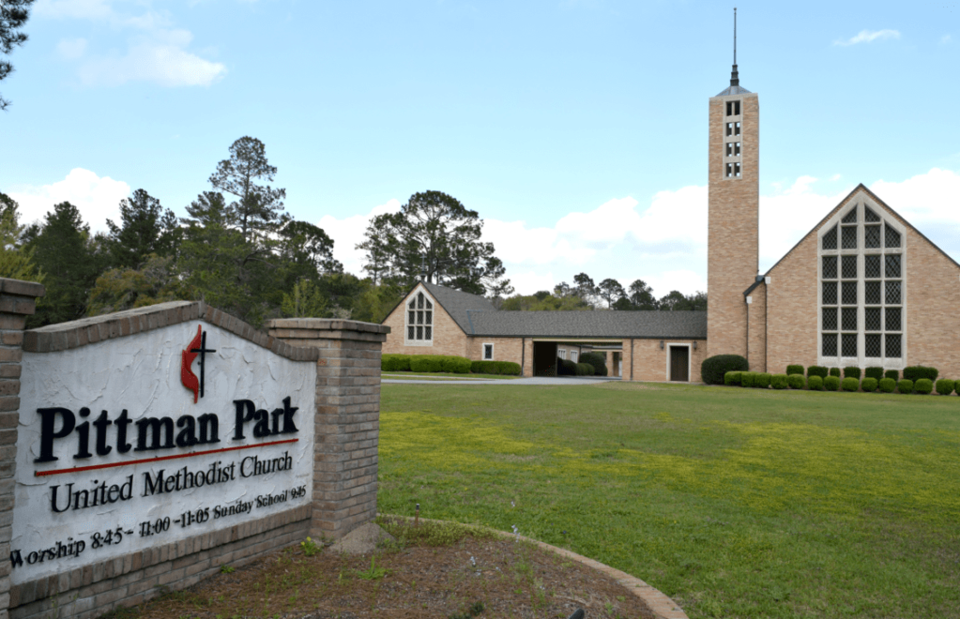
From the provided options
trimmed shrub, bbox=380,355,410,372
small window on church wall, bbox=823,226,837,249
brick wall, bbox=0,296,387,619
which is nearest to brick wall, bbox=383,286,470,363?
trimmed shrub, bbox=380,355,410,372

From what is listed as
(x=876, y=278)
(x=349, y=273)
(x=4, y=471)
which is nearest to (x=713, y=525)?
(x=4, y=471)

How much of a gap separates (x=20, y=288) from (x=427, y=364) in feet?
121

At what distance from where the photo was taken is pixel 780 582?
4887mm

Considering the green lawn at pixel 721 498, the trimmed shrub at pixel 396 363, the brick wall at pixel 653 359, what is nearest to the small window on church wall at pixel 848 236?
the brick wall at pixel 653 359

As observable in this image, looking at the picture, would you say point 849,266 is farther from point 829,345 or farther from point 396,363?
point 396,363

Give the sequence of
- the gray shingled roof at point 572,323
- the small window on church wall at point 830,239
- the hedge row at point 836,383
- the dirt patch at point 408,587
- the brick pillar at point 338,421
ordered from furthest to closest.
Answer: the gray shingled roof at point 572,323
the small window on church wall at point 830,239
the hedge row at point 836,383
the brick pillar at point 338,421
the dirt patch at point 408,587

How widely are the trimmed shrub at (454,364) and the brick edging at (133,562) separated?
1360 inches

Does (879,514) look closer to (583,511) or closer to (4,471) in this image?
(583,511)

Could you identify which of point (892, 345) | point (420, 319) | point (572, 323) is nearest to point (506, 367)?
point (572, 323)

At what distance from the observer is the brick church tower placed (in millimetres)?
33656

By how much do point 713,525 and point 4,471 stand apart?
233 inches

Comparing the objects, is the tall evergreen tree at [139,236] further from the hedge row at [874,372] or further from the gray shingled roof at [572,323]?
the hedge row at [874,372]

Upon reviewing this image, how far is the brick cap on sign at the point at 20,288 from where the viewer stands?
2.72 metres

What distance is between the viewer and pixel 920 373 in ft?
95.9
